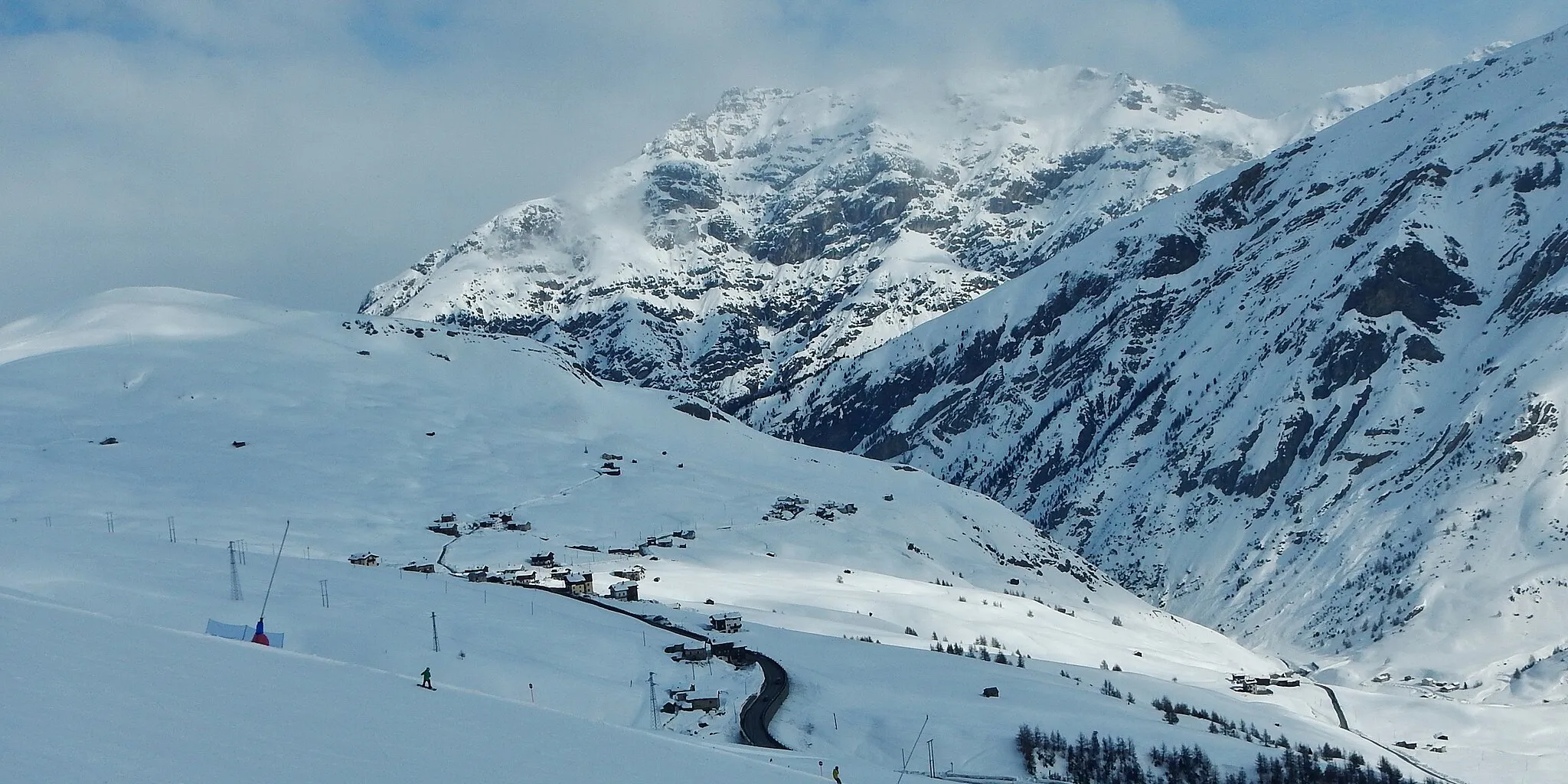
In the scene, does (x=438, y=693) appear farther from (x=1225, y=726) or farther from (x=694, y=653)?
(x=1225, y=726)

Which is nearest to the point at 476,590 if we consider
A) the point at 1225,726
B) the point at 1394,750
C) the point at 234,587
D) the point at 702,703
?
the point at 702,703

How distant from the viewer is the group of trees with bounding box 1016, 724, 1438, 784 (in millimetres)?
49406

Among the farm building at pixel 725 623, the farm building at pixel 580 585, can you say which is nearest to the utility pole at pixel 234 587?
the farm building at pixel 725 623

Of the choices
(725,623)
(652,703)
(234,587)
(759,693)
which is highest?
(725,623)

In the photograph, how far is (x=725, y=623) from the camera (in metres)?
67.5

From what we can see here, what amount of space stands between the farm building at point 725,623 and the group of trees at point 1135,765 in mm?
19036

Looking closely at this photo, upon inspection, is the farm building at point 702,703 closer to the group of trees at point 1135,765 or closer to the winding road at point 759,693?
the winding road at point 759,693

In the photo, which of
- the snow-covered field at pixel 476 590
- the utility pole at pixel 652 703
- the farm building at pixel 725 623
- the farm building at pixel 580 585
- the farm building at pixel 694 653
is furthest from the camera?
the farm building at pixel 580 585

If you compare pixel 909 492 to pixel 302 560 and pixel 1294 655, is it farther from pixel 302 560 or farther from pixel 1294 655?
pixel 302 560

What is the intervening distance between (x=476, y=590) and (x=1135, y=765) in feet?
102

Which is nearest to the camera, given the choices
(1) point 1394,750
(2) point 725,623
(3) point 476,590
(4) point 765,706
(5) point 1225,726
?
(4) point 765,706

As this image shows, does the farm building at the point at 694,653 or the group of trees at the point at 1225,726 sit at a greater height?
the farm building at the point at 694,653

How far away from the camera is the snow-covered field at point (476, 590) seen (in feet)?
50.5

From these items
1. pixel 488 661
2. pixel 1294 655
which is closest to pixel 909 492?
pixel 1294 655
